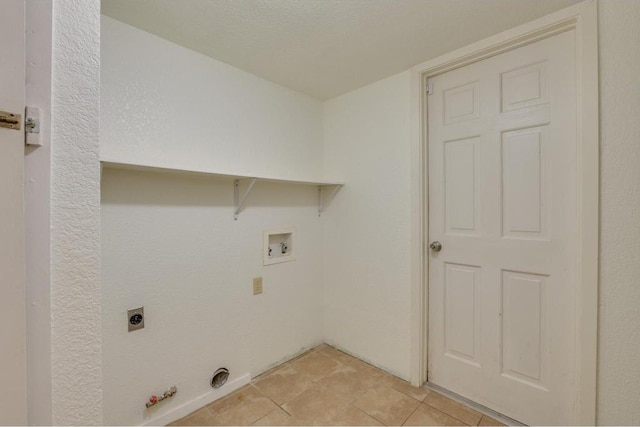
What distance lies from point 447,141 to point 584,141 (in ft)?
2.17

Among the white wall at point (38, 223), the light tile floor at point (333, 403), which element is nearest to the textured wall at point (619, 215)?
the light tile floor at point (333, 403)

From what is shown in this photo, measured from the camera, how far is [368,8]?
4.30 feet

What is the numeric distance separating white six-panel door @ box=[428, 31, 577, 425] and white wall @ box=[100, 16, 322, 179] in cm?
112

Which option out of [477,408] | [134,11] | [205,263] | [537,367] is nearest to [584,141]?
[537,367]

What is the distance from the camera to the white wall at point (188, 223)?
1.40 meters

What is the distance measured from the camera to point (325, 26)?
56.6 inches

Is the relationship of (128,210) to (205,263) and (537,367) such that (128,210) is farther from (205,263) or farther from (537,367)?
(537,367)

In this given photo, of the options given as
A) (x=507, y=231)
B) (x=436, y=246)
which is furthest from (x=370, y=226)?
(x=507, y=231)

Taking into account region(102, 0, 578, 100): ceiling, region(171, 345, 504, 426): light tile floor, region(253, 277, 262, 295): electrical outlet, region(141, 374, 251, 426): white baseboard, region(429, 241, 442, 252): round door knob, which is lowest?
region(171, 345, 504, 426): light tile floor

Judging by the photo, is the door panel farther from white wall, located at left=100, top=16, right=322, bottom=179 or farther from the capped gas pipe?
the capped gas pipe

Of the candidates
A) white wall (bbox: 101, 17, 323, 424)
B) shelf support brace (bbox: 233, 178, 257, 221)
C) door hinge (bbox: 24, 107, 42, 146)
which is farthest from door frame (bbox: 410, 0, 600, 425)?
door hinge (bbox: 24, 107, 42, 146)

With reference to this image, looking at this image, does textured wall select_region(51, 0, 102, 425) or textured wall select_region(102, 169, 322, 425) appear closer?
textured wall select_region(51, 0, 102, 425)

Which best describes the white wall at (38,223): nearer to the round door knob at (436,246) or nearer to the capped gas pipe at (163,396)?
the capped gas pipe at (163,396)

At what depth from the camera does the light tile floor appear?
1554mm
